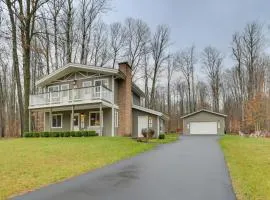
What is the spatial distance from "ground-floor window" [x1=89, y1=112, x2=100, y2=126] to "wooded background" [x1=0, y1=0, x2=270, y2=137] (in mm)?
5414

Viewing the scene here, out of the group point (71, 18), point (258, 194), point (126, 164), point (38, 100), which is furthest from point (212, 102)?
point (258, 194)

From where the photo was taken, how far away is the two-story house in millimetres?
24438

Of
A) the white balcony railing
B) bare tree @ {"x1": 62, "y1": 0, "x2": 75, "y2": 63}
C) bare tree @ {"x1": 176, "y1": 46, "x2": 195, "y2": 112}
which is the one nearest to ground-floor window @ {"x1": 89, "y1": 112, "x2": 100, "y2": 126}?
the white balcony railing

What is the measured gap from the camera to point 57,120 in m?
28.2

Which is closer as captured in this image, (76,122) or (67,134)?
(67,134)

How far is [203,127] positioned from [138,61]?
13.3 metres

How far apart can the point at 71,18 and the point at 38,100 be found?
443 inches

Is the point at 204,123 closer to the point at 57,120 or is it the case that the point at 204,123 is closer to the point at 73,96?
the point at 57,120

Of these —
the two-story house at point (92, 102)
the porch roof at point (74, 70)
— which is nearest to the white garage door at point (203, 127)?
Answer: the two-story house at point (92, 102)

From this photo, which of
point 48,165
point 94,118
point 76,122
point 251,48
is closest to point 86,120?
point 94,118

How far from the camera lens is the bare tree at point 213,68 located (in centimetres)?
5306

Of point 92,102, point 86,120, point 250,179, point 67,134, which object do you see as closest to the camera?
point 250,179

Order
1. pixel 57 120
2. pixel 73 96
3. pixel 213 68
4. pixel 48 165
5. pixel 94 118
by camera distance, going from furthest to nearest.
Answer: pixel 213 68 → pixel 57 120 → pixel 94 118 → pixel 73 96 → pixel 48 165

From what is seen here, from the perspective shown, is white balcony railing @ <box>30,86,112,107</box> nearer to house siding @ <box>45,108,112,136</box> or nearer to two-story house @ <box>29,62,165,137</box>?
two-story house @ <box>29,62,165,137</box>
